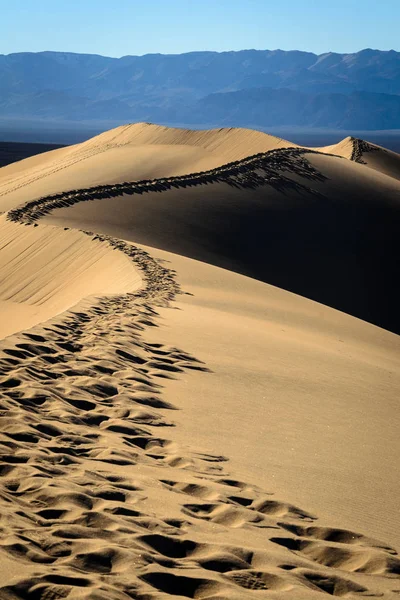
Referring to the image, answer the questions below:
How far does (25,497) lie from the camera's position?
4.02m

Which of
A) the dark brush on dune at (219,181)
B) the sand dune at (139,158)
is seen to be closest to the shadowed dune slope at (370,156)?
the sand dune at (139,158)

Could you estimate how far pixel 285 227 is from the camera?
2150 cm

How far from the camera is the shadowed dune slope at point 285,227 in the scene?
60.6 ft

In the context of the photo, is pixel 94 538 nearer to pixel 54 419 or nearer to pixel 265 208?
pixel 54 419

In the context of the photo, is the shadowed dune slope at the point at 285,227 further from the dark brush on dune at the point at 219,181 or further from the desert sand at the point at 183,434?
the desert sand at the point at 183,434

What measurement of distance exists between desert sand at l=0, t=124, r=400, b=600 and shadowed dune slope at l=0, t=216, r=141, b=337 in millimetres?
51

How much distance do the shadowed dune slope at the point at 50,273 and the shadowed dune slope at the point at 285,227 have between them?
220 centimetres

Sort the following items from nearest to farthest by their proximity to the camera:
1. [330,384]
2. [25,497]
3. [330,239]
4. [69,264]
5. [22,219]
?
[25,497], [330,384], [69,264], [22,219], [330,239]

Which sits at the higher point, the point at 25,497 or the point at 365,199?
the point at 365,199

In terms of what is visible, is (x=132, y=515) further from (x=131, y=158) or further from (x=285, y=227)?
(x=131, y=158)

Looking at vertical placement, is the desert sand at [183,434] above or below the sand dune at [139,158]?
below

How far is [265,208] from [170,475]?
1814 centimetres

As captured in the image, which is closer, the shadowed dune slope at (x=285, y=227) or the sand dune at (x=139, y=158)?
the shadowed dune slope at (x=285, y=227)

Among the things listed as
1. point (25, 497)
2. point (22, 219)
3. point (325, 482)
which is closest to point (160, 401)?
point (325, 482)
